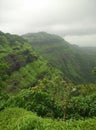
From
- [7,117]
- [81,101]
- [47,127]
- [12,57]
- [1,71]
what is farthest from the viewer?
[12,57]

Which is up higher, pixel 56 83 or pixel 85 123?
pixel 56 83

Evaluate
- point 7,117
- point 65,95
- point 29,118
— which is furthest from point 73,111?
point 29,118

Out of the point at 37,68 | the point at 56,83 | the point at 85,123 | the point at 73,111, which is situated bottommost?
the point at 37,68

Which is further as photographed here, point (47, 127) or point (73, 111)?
point (73, 111)

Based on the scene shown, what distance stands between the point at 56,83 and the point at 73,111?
836 centimetres

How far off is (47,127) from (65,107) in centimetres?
1370

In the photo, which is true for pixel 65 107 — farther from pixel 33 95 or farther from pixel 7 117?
pixel 7 117

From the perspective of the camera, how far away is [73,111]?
44688 mm

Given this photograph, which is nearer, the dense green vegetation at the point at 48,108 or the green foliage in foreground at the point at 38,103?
the dense green vegetation at the point at 48,108

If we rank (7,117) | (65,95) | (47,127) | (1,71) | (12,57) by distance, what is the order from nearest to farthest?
(47,127) → (7,117) → (65,95) → (1,71) → (12,57)

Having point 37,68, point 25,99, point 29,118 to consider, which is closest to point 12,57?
point 37,68

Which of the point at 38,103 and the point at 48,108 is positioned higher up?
the point at 38,103

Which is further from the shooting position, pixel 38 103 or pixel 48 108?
pixel 38 103

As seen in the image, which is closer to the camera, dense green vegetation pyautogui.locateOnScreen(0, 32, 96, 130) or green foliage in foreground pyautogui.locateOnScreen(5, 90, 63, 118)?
dense green vegetation pyautogui.locateOnScreen(0, 32, 96, 130)
